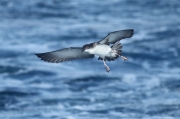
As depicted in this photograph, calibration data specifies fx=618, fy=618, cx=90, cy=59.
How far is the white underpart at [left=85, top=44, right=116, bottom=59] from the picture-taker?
1338 centimetres

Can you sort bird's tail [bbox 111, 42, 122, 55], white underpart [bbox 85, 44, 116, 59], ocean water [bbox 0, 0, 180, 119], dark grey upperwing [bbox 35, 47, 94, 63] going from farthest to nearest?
ocean water [bbox 0, 0, 180, 119] < dark grey upperwing [bbox 35, 47, 94, 63] < bird's tail [bbox 111, 42, 122, 55] < white underpart [bbox 85, 44, 116, 59]

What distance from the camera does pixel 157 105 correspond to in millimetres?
23531

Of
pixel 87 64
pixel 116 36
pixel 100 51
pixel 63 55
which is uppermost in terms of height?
pixel 87 64

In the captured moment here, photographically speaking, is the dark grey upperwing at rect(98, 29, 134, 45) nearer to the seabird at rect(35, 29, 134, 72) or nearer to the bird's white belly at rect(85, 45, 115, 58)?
the seabird at rect(35, 29, 134, 72)

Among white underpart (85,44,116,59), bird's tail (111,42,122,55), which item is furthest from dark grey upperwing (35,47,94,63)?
Answer: bird's tail (111,42,122,55)

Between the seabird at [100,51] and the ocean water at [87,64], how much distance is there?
8.32 m

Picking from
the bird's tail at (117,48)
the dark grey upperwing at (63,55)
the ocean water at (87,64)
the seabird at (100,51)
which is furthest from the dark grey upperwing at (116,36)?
the ocean water at (87,64)

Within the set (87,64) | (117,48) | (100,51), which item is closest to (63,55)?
(100,51)

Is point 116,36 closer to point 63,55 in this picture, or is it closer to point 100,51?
point 100,51

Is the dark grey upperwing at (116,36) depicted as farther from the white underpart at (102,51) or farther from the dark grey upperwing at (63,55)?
the dark grey upperwing at (63,55)

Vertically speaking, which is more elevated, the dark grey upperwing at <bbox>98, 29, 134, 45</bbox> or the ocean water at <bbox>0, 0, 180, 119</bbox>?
the ocean water at <bbox>0, 0, 180, 119</bbox>

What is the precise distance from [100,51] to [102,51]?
5 centimetres

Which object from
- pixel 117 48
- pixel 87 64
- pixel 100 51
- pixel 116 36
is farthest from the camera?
pixel 87 64

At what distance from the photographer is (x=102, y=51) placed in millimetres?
13391
